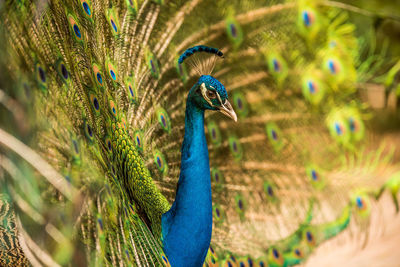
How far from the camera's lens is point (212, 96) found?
Result: 3.64 feet

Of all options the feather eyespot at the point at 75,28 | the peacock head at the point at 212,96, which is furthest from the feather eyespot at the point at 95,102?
the peacock head at the point at 212,96

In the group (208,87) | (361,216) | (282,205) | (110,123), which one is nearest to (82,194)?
(110,123)

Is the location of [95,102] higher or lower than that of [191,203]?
higher

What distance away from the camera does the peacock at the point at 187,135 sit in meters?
1.15

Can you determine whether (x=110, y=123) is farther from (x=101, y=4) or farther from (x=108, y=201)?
(x=101, y=4)

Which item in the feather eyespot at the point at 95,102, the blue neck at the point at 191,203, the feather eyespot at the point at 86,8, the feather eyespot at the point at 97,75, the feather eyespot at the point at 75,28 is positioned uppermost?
the feather eyespot at the point at 86,8

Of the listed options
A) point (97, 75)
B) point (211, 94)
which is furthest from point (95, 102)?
point (211, 94)

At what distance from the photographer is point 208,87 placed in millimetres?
1112

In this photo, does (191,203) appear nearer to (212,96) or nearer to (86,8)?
(212,96)

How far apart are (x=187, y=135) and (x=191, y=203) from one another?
0.20 meters

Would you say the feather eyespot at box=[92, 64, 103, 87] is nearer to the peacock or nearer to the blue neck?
the peacock

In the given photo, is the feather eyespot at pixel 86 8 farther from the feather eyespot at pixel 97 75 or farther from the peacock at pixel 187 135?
the feather eyespot at pixel 97 75

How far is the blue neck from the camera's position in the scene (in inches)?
44.9

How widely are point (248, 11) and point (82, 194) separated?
0.86m
